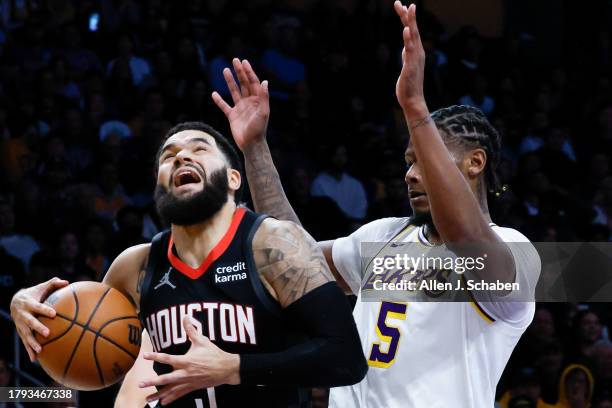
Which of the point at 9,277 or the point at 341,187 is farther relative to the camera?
the point at 341,187

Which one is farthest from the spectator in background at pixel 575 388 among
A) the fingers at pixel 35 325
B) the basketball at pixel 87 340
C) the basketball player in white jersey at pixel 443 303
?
the fingers at pixel 35 325

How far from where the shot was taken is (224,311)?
3020 millimetres

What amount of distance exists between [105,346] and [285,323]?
1.89 feet

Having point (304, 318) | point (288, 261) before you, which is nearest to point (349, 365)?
point (304, 318)

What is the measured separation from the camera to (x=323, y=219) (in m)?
7.43

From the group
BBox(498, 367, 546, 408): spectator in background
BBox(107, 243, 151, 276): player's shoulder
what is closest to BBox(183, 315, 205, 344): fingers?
BBox(107, 243, 151, 276): player's shoulder

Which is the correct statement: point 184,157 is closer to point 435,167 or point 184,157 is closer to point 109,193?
point 435,167

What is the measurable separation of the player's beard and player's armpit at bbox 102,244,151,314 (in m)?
0.20

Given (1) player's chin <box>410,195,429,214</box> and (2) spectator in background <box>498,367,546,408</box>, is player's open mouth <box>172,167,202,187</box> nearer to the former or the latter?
(1) player's chin <box>410,195,429,214</box>

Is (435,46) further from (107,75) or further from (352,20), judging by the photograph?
(107,75)

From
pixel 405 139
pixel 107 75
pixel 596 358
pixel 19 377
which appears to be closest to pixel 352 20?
pixel 405 139

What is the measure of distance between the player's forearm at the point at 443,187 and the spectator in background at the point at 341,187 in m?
5.04

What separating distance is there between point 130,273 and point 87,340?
0.27 metres

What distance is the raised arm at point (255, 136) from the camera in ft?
12.6
